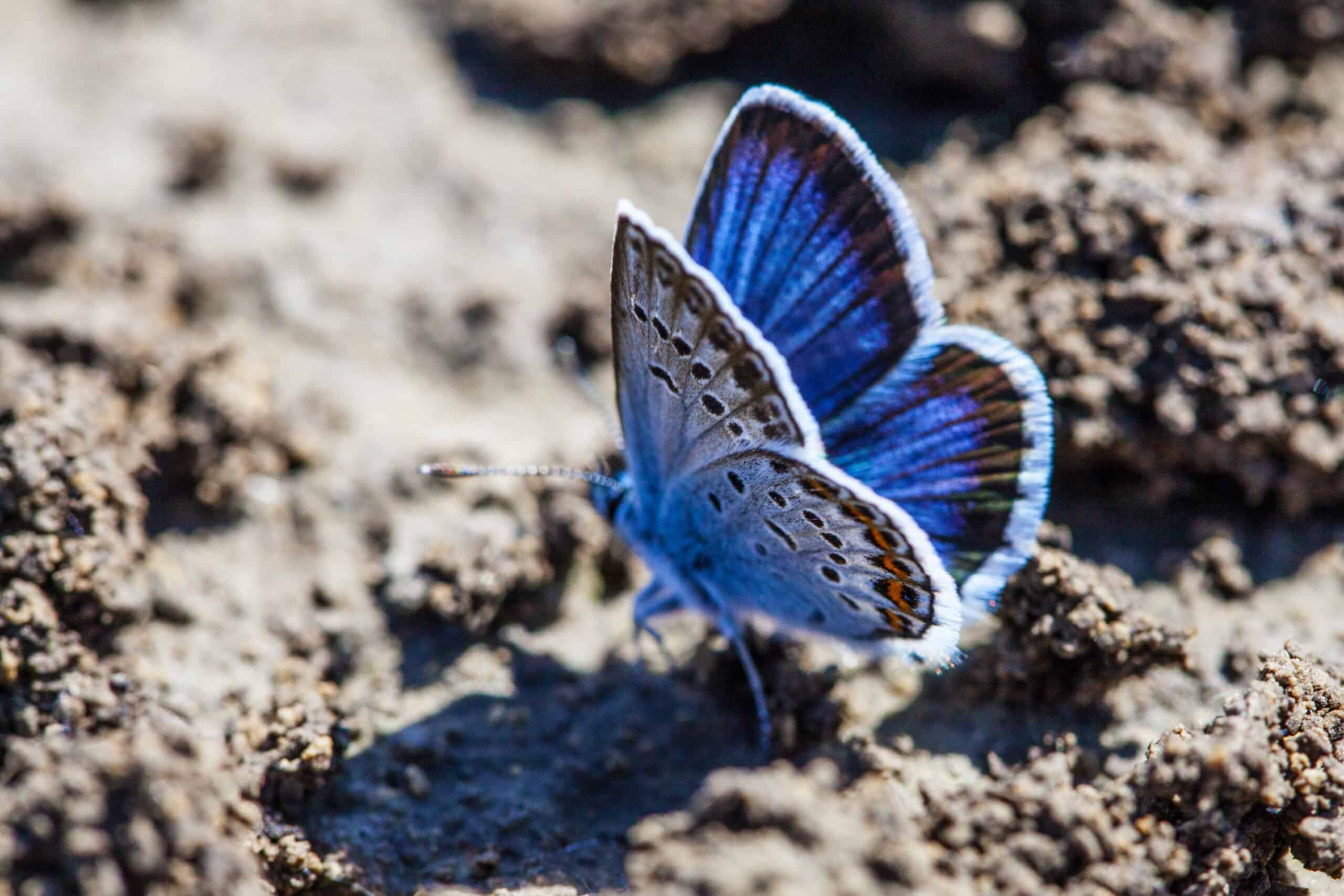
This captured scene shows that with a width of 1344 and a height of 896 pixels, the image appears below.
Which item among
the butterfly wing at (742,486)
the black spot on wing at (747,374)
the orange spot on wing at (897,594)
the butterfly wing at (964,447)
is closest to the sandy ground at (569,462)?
the butterfly wing at (964,447)

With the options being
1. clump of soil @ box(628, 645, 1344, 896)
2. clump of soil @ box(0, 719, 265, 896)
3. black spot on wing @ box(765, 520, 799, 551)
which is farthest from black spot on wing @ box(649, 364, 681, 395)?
clump of soil @ box(0, 719, 265, 896)

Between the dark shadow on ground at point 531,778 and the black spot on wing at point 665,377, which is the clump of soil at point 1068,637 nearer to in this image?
the dark shadow on ground at point 531,778

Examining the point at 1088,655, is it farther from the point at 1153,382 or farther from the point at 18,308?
the point at 18,308

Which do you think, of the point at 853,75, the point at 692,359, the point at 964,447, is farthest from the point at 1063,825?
the point at 853,75

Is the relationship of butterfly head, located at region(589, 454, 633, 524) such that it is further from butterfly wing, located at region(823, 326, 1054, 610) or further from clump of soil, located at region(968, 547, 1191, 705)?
clump of soil, located at region(968, 547, 1191, 705)

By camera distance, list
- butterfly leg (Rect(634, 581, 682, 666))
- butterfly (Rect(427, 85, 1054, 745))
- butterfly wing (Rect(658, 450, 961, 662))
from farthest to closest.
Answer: butterfly leg (Rect(634, 581, 682, 666)) < butterfly (Rect(427, 85, 1054, 745)) < butterfly wing (Rect(658, 450, 961, 662))
